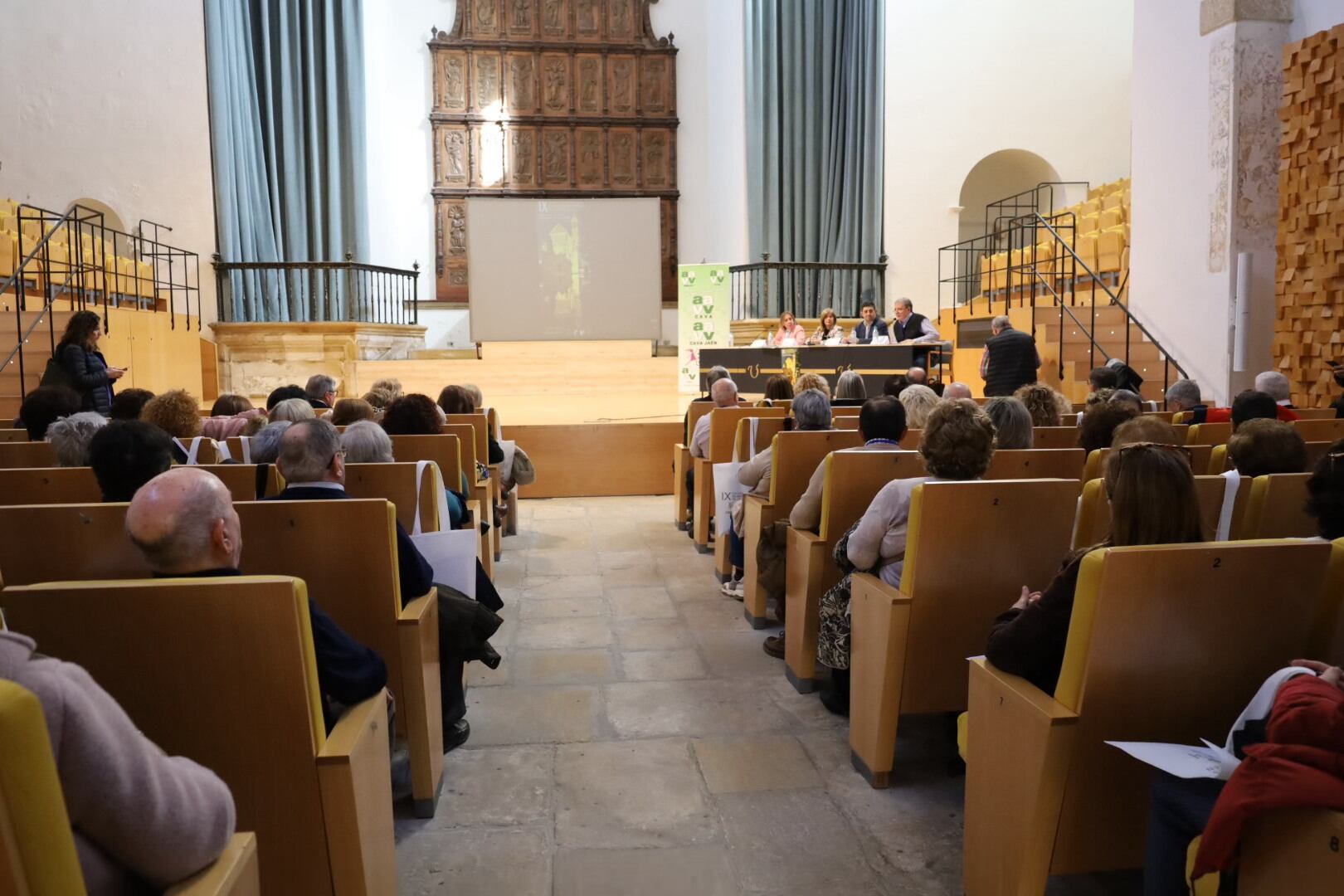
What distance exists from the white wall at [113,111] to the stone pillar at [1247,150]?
958 cm

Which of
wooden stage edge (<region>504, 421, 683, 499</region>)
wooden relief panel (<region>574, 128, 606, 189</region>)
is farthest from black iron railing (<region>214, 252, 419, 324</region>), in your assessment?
wooden stage edge (<region>504, 421, 683, 499</region>)

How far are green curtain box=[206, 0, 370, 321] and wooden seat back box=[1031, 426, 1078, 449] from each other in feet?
31.1

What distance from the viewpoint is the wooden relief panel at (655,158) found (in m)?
13.2

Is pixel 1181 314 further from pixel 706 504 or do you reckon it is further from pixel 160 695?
pixel 160 695

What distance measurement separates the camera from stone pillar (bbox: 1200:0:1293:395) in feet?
21.0

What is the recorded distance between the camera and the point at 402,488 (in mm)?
2732

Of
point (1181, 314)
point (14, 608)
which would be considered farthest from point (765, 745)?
point (1181, 314)

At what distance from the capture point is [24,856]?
0.86 m

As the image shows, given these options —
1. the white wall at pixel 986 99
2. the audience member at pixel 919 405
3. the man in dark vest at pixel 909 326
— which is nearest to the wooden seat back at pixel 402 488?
the audience member at pixel 919 405

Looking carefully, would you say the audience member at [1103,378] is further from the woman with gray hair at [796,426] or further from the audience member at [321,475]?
the audience member at [321,475]

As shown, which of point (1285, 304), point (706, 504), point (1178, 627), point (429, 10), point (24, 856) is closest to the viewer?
point (24, 856)

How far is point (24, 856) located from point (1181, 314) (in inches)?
304

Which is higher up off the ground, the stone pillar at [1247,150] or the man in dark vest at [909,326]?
the stone pillar at [1247,150]

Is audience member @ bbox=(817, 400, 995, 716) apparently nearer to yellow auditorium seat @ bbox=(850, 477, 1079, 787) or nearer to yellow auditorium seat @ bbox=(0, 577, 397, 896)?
yellow auditorium seat @ bbox=(850, 477, 1079, 787)
